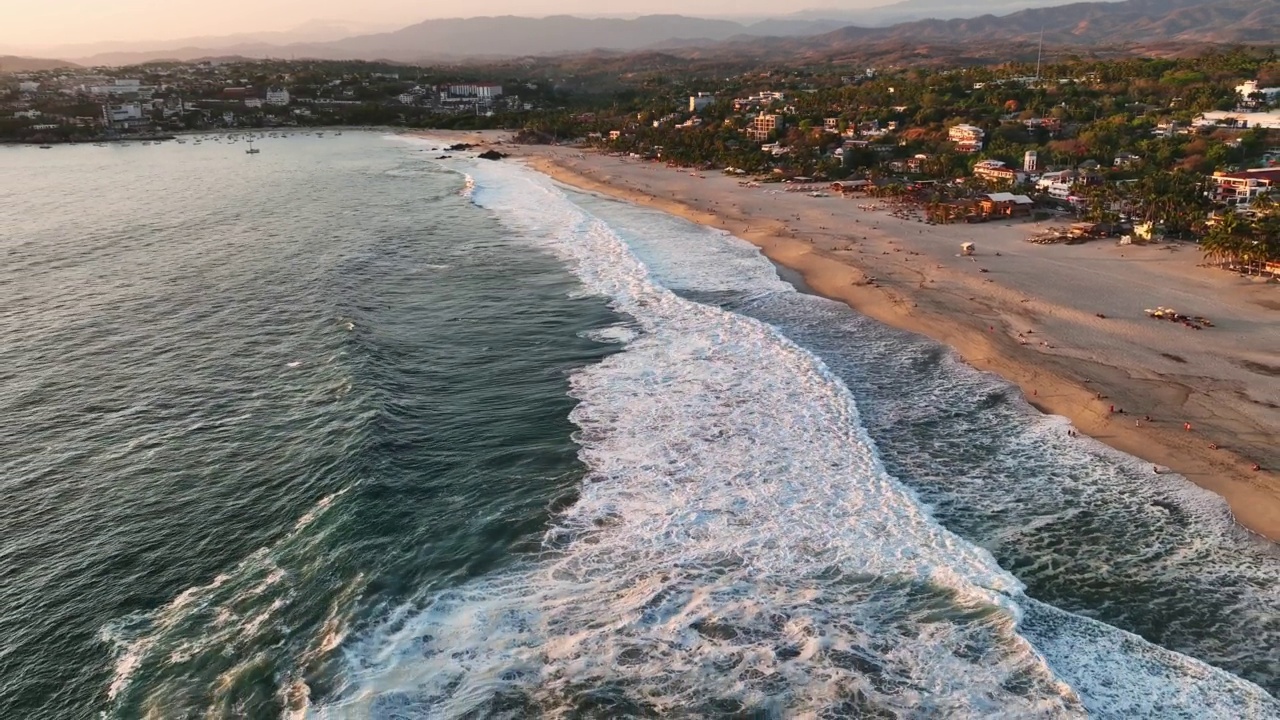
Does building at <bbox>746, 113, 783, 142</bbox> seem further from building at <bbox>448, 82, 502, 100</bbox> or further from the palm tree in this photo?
building at <bbox>448, 82, 502, 100</bbox>

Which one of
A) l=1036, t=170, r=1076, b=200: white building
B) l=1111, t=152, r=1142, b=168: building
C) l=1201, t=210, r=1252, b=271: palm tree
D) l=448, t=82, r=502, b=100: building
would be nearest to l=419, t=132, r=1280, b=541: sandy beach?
l=1201, t=210, r=1252, b=271: palm tree

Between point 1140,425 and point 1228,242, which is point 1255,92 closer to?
point 1228,242

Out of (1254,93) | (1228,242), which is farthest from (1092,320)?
(1254,93)

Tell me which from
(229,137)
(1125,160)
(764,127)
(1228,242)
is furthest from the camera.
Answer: (229,137)

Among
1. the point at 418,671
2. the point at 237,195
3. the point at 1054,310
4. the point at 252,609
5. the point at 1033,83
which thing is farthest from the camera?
the point at 1033,83

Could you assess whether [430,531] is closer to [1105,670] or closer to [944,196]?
[1105,670]

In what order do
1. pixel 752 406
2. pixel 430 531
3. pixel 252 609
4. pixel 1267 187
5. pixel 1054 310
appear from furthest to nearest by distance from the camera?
pixel 1267 187
pixel 1054 310
pixel 752 406
pixel 430 531
pixel 252 609

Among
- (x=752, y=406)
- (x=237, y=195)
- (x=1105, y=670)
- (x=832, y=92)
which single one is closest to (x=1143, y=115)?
(x=832, y=92)
